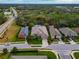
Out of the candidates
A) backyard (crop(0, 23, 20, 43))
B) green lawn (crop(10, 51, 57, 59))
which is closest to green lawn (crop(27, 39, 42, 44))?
backyard (crop(0, 23, 20, 43))

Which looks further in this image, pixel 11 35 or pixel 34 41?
pixel 11 35

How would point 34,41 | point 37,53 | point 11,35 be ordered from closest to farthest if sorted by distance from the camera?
1. point 37,53
2. point 34,41
3. point 11,35

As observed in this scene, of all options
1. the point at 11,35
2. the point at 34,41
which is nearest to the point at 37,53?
the point at 34,41

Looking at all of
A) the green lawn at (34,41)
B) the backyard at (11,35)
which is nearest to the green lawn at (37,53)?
the green lawn at (34,41)

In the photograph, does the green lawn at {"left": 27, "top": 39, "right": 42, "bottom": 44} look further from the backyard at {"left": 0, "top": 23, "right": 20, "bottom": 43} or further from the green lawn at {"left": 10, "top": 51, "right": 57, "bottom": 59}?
the green lawn at {"left": 10, "top": 51, "right": 57, "bottom": 59}

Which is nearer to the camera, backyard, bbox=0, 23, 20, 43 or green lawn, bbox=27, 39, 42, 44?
green lawn, bbox=27, 39, 42, 44

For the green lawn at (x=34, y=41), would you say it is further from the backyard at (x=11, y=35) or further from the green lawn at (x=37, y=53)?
the green lawn at (x=37, y=53)

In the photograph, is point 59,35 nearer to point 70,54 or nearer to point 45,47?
point 45,47

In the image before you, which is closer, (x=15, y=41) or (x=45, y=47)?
(x=45, y=47)

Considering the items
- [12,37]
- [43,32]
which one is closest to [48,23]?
[43,32]

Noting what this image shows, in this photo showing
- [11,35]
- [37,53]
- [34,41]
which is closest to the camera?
[37,53]

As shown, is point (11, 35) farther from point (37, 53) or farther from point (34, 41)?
point (37, 53)
